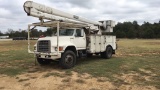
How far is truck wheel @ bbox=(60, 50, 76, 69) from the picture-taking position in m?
10.0

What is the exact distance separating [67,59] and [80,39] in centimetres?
177

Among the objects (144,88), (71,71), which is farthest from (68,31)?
(144,88)

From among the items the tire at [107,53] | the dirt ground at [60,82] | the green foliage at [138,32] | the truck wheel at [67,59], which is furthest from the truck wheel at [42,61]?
the green foliage at [138,32]

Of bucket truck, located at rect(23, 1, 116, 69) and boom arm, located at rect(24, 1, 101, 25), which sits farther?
bucket truck, located at rect(23, 1, 116, 69)

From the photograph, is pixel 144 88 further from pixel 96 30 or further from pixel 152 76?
pixel 96 30

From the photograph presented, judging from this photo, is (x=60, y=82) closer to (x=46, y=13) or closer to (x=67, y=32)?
(x=46, y=13)

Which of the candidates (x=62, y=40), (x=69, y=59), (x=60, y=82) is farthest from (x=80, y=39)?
(x=60, y=82)

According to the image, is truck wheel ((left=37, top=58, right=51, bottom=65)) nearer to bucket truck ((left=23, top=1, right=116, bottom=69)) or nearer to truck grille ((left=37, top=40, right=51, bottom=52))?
bucket truck ((left=23, top=1, right=116, bottom=69))

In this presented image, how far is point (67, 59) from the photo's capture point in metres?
10.3

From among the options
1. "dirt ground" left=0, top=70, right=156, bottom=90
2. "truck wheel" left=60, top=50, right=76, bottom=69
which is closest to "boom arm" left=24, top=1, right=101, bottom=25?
"truck wheel" left=60, top=50, right=76, bottom=69

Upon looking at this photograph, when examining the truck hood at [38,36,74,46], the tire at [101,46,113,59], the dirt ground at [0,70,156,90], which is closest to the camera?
the dirt ground at [0,70,156,90]

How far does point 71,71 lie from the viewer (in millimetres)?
9617

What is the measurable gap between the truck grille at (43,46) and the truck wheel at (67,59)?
85 centimetres

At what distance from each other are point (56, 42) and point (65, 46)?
489mm
